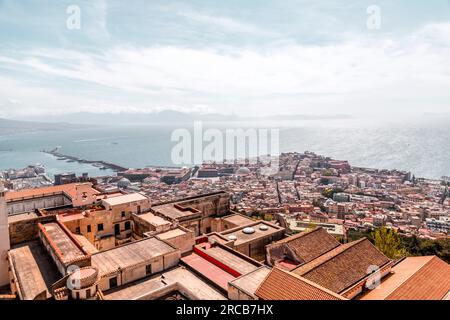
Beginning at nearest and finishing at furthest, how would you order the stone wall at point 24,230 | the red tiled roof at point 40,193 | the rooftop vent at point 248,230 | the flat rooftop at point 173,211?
the stone wall at point 24,230 → the rooftop vent at point 248,230 → the flat rooftop at point 173,211 → the red tiled roof at point 40,193

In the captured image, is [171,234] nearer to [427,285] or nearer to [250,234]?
[250,234]

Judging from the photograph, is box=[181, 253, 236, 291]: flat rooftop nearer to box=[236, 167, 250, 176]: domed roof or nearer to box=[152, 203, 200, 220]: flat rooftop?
box=[152, 203, 200, 220]: flat rooftop

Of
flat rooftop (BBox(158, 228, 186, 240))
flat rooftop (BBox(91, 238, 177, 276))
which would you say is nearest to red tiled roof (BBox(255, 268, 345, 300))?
flat rooftop (BBox(91, 238, 177, 276))

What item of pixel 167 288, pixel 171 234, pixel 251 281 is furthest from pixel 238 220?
pixel 167 288

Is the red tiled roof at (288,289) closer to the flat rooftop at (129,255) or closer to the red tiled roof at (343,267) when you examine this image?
the red tiled roof at (343,267)

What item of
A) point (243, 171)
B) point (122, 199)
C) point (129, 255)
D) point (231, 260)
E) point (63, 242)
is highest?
point (122, 199)

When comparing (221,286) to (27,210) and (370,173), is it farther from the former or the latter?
(370,173)

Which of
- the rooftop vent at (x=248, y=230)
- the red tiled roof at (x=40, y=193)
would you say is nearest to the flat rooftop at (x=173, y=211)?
the rooftop vent at (x=248, y=230)
